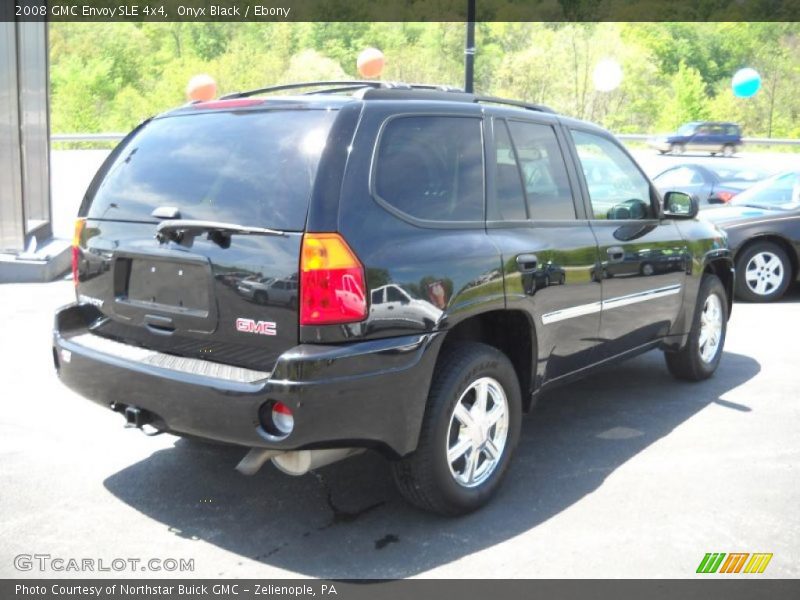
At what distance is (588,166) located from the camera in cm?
508

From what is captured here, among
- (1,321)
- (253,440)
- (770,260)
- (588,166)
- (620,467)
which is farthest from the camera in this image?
(770,260)

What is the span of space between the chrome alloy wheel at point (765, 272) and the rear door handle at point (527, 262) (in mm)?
6279

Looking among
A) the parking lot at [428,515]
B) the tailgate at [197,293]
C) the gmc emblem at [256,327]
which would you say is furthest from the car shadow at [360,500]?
the gmc emblem at [256,327]

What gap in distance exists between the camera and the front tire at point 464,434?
3.76m

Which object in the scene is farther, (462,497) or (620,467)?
(620,467)

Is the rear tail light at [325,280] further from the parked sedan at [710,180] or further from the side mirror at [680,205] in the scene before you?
the parked sedan at [710,180]

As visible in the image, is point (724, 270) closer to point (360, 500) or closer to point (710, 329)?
point (710, 329)

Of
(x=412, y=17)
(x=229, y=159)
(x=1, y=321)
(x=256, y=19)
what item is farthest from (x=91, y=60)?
(x=229, y=159)

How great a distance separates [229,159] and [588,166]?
226 centimetres

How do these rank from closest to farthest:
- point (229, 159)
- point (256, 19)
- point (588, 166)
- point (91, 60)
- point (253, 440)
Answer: point (253, 440) → point (229, 159) → point (588, 166) → point (91, 60) → point (256, 19)

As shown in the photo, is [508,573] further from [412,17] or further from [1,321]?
[412,17]

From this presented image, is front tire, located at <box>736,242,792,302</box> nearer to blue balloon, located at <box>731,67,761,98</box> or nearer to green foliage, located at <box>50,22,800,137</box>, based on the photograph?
blue balloon, located at <box>731,67,761,98</box>

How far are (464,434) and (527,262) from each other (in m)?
0.90

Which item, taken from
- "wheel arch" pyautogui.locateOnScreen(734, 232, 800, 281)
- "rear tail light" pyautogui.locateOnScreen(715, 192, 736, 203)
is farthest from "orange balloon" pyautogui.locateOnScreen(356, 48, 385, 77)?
"wheel arch" pyautogui.locateOnScreen(734, 232, 800, 281)
